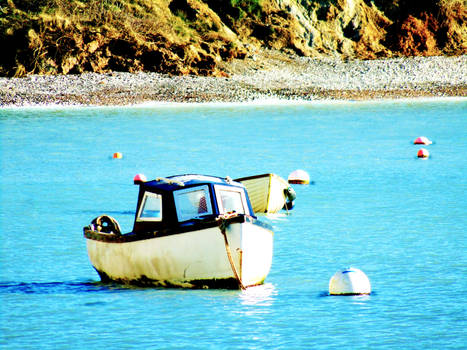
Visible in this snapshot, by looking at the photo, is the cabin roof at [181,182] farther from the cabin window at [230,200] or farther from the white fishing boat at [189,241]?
the cabin window at [230,200]

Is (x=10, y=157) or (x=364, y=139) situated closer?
(x=10, y=157)

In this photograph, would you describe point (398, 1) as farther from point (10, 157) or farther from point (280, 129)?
point (10, 157)

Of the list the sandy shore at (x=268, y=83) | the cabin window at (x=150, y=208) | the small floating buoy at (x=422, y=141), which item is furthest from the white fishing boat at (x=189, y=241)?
the sandy shore at (x=268, y=83)

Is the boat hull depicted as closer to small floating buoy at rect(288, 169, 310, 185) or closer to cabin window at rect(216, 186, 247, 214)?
cabin window at rect(216, 186, 247, 214)

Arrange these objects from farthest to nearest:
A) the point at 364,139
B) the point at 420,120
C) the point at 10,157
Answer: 1. the point at 420,120
2. the point at 364,139
3. the point at 10,157

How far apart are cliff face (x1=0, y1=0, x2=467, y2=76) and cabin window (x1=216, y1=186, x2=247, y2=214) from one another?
55682 millimetres

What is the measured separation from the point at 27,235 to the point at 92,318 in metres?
8.76

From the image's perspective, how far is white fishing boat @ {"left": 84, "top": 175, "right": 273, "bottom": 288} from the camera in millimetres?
16328

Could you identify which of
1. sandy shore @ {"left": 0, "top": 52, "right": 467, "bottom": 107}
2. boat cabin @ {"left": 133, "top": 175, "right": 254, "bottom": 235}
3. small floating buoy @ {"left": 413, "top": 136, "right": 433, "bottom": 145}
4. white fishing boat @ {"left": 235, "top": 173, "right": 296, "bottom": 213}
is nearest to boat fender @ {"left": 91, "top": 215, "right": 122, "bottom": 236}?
boat cabin @ {"left": 133, "top": 175, "right": 254, "bottom": 235}

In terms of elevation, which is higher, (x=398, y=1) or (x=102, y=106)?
(x=398, y=1)

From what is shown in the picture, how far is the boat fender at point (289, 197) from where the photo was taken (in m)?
27.1

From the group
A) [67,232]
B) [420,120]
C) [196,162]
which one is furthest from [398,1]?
[67,232]

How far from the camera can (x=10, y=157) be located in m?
43.1

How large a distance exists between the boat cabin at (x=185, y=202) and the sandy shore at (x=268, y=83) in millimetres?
49484
